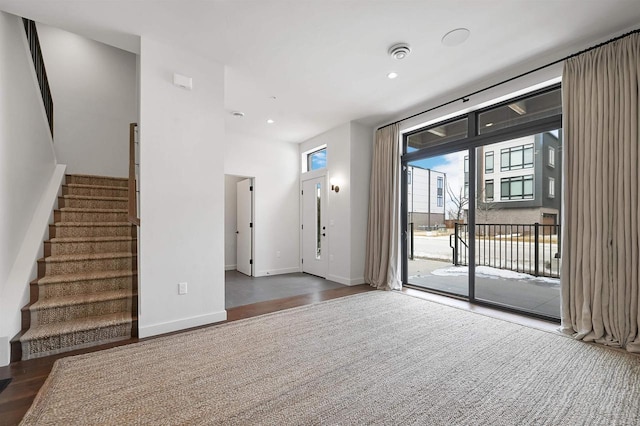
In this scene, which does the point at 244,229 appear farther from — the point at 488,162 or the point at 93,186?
the point at 488,162

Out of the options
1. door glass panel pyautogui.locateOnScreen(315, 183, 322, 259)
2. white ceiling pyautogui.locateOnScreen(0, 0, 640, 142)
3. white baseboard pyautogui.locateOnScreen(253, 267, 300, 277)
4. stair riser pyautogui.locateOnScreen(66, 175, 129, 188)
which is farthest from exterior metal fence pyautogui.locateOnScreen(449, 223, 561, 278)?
stair riser pyautogui.locateOnScreen(66, 175, 129, 188)

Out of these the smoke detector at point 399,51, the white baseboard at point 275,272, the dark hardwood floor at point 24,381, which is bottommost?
the white baseboard at point 275,272

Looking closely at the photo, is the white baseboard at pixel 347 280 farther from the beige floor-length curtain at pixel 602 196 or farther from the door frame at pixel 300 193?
the beige floor-length curtain at pixel 602 196

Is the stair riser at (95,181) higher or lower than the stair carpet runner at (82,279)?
higher

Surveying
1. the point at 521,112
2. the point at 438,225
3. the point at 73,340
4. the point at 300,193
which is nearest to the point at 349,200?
the point at 438,225

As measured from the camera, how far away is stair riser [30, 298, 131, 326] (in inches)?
102

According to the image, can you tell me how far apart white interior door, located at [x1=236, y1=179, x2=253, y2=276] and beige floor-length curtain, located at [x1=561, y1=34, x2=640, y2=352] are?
5.17 metres

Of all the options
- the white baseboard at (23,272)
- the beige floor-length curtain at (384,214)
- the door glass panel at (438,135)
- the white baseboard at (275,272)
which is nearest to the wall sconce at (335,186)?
the beige floor-length curtain at (384,214)

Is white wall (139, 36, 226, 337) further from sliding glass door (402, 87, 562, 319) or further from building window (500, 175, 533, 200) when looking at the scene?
building window (500, 175, 533, 200)

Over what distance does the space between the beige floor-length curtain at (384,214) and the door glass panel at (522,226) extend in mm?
1234

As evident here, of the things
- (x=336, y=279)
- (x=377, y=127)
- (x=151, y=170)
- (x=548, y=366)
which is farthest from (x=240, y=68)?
(x=548, y=366)

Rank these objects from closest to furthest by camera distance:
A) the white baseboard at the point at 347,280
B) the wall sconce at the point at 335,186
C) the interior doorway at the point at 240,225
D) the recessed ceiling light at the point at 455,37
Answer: the recessed ceiling light at the point at 455,37, the white baseboard at the point at 347,280, the wall sconce at the point at 335,186, the interior doorway at the point at 240,225

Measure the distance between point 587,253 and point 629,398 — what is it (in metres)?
1.37

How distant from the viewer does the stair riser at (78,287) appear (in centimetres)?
275
